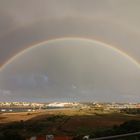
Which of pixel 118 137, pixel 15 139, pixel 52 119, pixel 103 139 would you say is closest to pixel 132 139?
pixel 118 137

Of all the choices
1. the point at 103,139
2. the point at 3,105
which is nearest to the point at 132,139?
the point at 103,139

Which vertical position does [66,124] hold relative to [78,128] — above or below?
above

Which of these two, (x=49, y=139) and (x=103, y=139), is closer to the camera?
(x=103, y=139)

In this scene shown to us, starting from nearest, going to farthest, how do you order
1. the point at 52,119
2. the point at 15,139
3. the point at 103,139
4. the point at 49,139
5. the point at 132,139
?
the point at 103,139 < the point at 132,139 < the point at 49,139 < the point at 15,139 < the point at 52,119

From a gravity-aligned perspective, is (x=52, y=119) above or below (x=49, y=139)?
above

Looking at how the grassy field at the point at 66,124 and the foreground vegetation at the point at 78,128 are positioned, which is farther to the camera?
the grassy field at the point at 66,124

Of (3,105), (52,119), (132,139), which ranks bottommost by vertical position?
(132,139)

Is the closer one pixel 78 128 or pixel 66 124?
pixel 78 128

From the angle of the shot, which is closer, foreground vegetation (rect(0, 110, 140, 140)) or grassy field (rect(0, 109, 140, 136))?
foreground vegetation (rect(0, 110, 140, 140))

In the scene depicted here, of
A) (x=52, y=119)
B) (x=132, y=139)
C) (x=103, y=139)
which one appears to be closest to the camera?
(x=103, y=139)

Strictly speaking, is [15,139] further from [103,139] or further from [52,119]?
[52,119]
